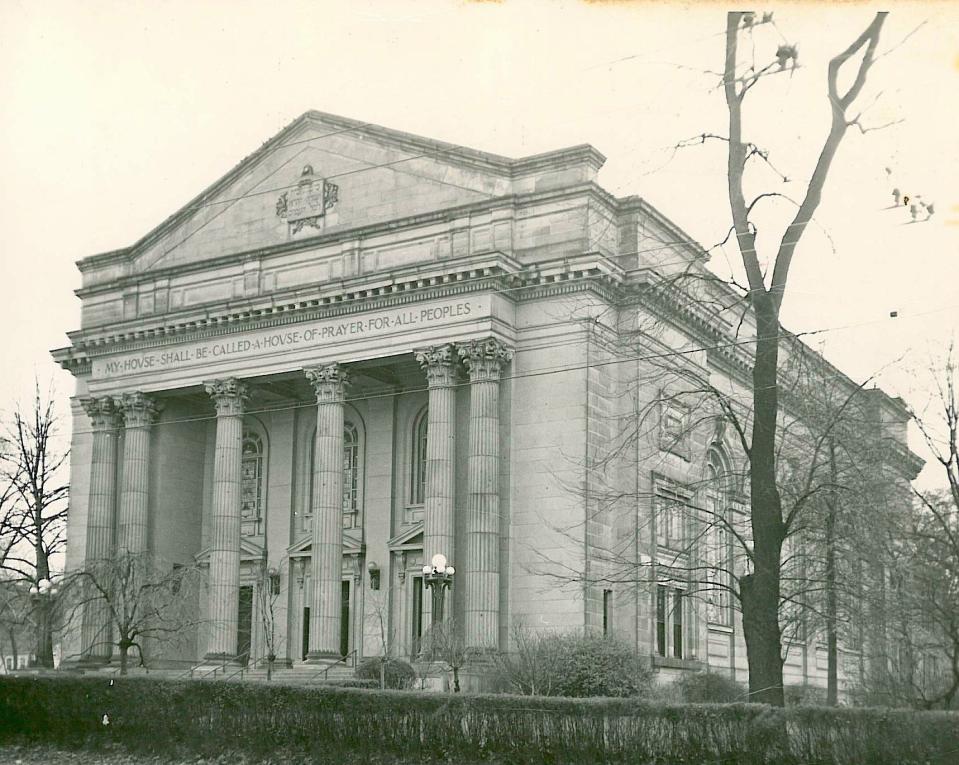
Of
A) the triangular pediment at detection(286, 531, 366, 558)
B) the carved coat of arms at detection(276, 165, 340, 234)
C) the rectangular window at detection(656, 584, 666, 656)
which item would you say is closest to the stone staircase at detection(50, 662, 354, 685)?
the triangular pediment at detection(286, 531, 366, 558)

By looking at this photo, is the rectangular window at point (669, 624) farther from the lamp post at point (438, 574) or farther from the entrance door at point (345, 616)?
the entrance door at point (345, 616)

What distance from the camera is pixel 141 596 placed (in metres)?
40.4

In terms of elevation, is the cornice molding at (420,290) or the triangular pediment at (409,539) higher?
the cornice molding at (420,290)

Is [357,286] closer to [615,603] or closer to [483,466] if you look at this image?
[483,466]

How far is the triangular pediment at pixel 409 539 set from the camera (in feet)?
134

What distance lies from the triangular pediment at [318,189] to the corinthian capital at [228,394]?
16.0 ft

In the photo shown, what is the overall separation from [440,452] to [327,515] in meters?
4.40

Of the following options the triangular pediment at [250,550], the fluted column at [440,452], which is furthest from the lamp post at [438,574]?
the triangular pediment at [250,550]

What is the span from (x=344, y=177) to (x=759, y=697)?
26821mm

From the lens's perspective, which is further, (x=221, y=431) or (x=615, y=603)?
(x=221, y=431)

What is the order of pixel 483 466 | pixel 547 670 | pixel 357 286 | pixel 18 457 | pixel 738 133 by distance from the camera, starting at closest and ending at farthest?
pixel 738 133 < pixel 547 670 < pixel 483 466 < pixel 357 286 < pixel 18 457

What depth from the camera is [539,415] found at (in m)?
37.5

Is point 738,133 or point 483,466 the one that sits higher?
point 738,133

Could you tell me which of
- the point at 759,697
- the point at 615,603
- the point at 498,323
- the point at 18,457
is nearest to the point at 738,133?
the point at 759,697
